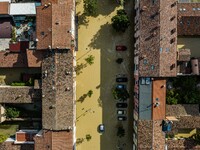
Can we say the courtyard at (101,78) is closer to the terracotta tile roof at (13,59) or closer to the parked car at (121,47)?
the parked car at (121,47)

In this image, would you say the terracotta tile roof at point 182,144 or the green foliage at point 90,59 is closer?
the terracotta tile roof at point 182,144

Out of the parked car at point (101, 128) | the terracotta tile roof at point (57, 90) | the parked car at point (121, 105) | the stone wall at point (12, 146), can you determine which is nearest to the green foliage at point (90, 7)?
the terracotta tile roof at point (57, 90)

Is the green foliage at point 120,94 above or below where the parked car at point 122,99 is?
above

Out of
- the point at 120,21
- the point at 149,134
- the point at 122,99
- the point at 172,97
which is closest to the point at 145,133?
the point at 149,134

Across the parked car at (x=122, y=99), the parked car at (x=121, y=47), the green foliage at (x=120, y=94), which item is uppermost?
the parked car at (x=121, y=47)

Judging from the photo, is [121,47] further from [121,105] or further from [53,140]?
[53,140]

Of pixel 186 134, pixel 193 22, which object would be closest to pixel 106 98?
pixel 186 134

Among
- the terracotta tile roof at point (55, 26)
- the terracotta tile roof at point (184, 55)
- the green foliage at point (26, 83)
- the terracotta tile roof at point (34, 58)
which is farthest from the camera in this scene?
the green foliage at point (26, 83)
